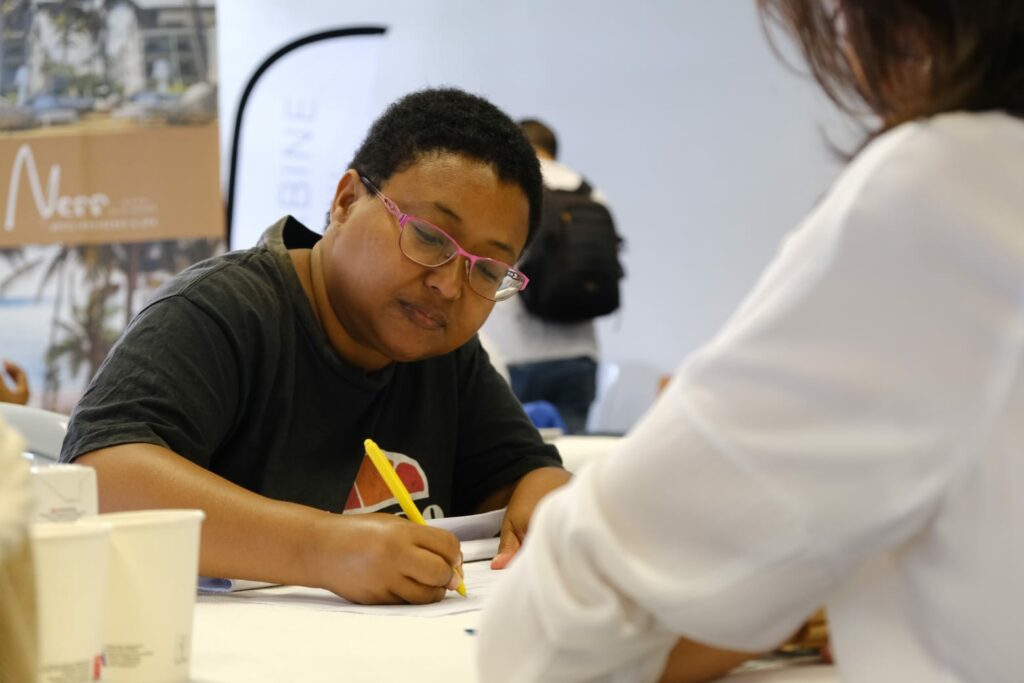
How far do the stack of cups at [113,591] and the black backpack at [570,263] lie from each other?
2733mm

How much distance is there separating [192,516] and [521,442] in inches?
36.1

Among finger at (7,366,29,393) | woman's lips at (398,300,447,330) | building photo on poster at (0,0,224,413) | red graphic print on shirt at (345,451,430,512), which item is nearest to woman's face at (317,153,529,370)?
woman's lips at (398,300,447,330)

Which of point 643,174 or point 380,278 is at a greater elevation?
point 380,278

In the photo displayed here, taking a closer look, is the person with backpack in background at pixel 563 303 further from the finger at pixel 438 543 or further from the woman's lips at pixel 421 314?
the finger at pixel 438 543

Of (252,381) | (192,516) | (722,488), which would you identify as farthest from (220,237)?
(722,488)

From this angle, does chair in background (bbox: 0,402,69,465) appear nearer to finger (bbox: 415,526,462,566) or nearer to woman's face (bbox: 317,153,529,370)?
woman's face (bbox: 317,153,529,370)

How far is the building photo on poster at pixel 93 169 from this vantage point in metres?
3.20

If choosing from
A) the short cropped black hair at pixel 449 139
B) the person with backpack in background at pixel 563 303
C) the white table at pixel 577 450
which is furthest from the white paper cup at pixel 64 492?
the person with backpack in background at pixel 563 303

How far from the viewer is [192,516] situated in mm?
708

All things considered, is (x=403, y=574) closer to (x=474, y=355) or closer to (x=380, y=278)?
(x=380, y=278)

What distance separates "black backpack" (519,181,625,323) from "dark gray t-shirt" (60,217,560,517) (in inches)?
70.1

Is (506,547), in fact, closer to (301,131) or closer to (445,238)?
(445,238)

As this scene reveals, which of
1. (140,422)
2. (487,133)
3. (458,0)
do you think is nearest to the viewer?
(140,422)

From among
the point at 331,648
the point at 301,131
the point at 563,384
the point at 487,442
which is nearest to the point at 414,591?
the point at 331,648
